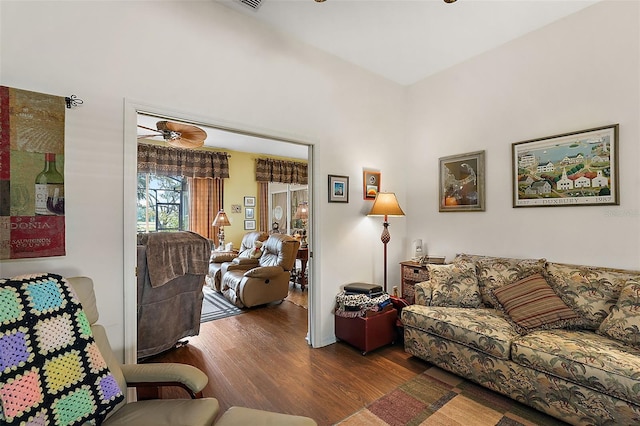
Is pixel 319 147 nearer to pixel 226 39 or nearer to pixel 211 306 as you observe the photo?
pixel 226 39

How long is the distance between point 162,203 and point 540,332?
20.8 feet

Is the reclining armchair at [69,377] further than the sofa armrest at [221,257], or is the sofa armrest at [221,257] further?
the sofa armrest at [221,257]

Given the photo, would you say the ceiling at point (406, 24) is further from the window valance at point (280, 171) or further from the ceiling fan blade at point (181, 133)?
the window valance at point (280, 171)

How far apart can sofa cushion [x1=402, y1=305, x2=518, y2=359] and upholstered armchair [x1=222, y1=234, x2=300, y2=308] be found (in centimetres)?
212

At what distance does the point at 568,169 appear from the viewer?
2582 millimetres

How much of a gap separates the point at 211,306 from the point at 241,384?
2.21 m

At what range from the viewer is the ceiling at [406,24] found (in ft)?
7.93

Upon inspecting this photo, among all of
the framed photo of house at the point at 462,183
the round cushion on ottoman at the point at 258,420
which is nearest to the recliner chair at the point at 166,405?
the round cushion on ottoman at the point at 258,420

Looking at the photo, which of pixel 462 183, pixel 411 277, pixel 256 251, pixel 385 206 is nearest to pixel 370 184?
pixel 385 206

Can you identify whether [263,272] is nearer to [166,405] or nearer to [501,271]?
[166,405]

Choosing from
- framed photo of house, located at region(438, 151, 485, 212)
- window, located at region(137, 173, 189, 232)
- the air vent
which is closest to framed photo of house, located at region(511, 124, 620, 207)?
framed photo of house, located at region(438, 151, 485, 212)

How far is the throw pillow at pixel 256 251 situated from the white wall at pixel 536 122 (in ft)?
8.56

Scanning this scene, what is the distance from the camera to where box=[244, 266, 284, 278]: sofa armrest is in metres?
4.04

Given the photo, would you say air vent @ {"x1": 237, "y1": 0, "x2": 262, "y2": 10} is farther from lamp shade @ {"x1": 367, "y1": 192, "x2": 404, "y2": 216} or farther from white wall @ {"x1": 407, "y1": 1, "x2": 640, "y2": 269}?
white wall @ {"x1": 407, "y1": 1, "x2": 640, "y2": 269}
